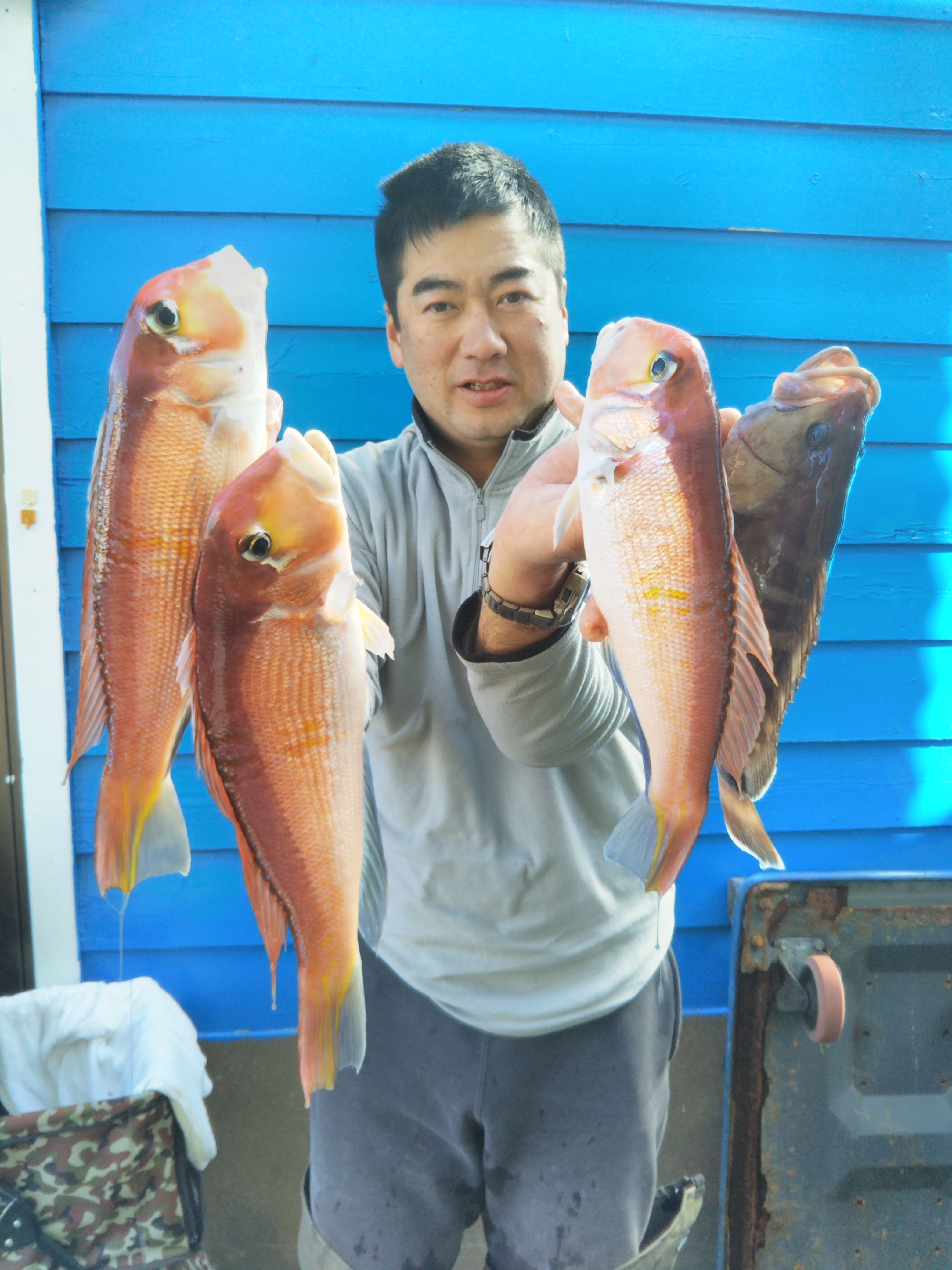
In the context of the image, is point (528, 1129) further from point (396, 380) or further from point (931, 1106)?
point (396, 380)

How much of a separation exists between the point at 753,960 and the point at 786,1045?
0.23m

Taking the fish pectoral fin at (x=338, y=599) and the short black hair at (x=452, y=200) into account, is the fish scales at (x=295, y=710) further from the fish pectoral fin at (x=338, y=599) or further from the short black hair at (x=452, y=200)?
the short black hair at (x=452, y=200)

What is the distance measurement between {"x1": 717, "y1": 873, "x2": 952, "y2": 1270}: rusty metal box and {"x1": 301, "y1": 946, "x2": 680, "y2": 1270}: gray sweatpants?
509 mm

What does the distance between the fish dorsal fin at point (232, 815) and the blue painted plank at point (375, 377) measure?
5.28 ft

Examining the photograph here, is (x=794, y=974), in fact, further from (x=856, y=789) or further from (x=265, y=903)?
(x=265, y=903)

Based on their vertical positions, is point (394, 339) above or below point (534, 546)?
above

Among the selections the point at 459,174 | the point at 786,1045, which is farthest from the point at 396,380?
the point at 786,1045

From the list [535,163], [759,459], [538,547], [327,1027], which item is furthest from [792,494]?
[535,163]

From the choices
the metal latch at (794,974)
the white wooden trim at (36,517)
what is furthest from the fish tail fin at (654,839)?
the white wooden trim at (36,517)

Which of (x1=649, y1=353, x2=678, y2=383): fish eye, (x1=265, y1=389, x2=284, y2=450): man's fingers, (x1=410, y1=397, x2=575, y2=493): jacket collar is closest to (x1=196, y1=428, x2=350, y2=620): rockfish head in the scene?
(x1=265, y1=389, x2=284, y2=450): man's fingers

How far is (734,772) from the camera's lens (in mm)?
846

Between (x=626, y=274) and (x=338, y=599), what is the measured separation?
6.28 feet

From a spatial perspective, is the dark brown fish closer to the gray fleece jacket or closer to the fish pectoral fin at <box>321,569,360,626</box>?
the fish pectoral fin at <box>321,569,360,626</box>

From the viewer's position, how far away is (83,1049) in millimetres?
2293
